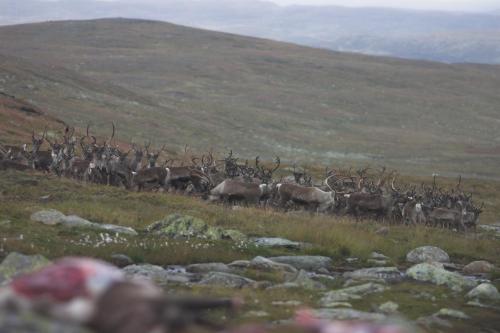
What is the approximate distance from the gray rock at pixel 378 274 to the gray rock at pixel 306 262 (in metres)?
0.92

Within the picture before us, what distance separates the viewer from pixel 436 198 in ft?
101

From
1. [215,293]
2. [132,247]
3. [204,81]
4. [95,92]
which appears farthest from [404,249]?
[204,81]

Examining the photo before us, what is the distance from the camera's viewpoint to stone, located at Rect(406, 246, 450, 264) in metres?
19.9

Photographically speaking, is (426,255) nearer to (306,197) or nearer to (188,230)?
(188,230)

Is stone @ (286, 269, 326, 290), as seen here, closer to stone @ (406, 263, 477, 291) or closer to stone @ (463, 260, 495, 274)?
stone @ (406, 263, 477, 291)

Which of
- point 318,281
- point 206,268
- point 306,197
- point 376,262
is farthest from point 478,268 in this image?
point 306,197

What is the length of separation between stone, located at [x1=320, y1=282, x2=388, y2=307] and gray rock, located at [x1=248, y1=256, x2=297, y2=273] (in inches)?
75.2

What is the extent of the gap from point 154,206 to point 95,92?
204 ft

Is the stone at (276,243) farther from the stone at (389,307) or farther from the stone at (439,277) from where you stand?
the stone at (389,307)

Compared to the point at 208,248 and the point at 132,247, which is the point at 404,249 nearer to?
the point at 208,248

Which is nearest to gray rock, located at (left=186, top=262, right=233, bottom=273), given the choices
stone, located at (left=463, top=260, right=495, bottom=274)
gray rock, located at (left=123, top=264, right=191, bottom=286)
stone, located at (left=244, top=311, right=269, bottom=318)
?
gray rock, located at (left=123, top=264, right=191, bottom=286)

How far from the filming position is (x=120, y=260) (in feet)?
48.5

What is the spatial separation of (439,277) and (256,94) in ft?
338

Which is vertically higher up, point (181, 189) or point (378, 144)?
point (181, 189)
